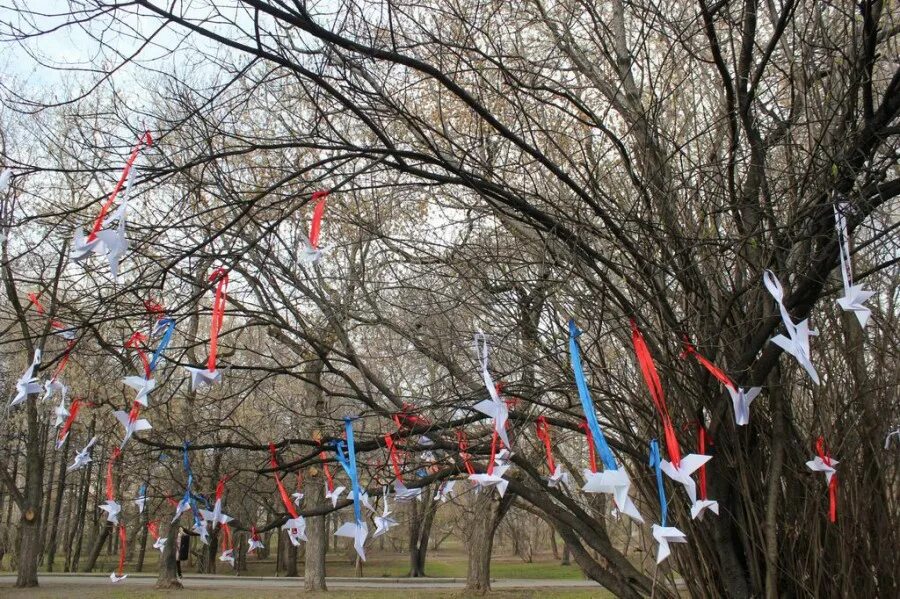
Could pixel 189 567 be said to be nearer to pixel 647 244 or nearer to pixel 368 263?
pixel 368 263

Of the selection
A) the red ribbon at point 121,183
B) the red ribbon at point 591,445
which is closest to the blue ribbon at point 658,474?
the red ribbon at point 591,445

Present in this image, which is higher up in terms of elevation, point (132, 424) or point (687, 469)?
point (132, 424)

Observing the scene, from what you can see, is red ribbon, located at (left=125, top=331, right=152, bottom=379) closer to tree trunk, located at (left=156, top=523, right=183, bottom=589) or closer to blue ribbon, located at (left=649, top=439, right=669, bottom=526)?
blue ribbon, located at (left=649, top=439, right=669, bottom=526)

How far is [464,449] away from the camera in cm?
474

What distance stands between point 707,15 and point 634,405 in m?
2.31

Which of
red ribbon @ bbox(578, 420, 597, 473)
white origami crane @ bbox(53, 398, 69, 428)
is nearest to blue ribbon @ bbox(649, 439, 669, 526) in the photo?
red ribbon @ bbox(578, 420, 597, 473)

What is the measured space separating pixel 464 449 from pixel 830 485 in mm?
2121

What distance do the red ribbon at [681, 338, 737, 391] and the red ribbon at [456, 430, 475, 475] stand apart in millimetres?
1520

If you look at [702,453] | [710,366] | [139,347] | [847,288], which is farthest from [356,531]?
[847,288]

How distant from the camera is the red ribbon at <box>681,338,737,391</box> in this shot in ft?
10.8

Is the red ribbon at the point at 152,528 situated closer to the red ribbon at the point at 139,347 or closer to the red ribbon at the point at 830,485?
the red ribbon at the point at 139,347

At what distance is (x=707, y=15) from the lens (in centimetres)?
305

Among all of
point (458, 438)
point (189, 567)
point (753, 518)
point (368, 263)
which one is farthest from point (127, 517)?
point (753, 518)

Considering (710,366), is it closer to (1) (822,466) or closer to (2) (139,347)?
(1) (822,466)
